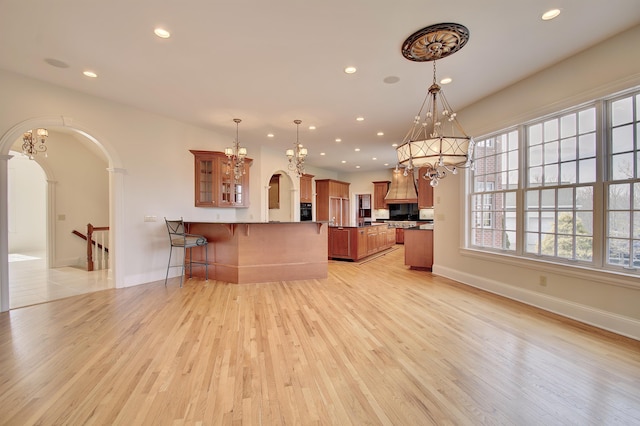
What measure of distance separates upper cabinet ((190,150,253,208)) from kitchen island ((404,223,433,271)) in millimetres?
4178

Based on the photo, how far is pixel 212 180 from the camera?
19.1 feet

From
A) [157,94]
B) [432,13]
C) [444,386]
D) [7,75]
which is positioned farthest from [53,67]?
[444,386]

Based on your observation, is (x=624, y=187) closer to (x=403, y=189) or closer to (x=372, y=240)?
(x=372, y=240)

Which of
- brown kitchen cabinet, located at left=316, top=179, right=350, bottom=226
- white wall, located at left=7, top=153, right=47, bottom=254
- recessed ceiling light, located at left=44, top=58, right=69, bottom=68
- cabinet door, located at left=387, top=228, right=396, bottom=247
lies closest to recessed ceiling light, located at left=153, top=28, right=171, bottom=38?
recessed ceiling light, located at left=44, top=58, right=69, bottom=68

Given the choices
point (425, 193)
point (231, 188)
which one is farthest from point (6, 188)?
point (425, 193)

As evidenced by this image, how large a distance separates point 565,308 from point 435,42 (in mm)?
3403

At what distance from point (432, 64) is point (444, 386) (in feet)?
11.0

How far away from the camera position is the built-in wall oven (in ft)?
30.4

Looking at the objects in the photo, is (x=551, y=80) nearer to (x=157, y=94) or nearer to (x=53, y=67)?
(x=157, y=94)

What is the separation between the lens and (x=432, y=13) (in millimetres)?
2408

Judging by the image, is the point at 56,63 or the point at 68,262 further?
the point at 68,262

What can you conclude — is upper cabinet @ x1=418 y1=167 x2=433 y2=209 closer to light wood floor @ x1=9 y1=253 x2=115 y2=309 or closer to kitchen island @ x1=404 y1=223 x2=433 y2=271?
kitchen island @ x1=404 y1=223 x2=433 y2=271

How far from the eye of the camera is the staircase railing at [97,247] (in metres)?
5.86

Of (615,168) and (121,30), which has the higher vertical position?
(121,30)
